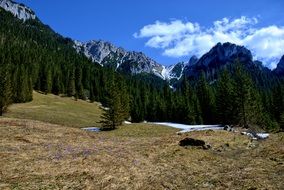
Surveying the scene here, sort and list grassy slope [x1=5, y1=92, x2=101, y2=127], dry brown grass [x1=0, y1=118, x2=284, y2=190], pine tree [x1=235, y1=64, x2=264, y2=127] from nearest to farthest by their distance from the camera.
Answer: dry brown grass [x1=0, y1=118, x2=284, y2=190], pine tree [x1=235, y1=64, x2=264, y2=127], grassy slope [x1=5, y1=92, x2=101, y2=127]

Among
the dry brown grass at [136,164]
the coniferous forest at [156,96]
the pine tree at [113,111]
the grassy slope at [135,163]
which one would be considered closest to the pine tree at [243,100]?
the coniferous forest at [156,96]

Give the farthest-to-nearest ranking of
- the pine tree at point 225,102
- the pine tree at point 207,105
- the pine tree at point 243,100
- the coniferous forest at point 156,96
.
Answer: the pine tree at point 207,105
the pine tree at point 225,102
the coniferous forest at point 156,96
the pine tree at point 243,100

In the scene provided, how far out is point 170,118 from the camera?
12500 centimetres

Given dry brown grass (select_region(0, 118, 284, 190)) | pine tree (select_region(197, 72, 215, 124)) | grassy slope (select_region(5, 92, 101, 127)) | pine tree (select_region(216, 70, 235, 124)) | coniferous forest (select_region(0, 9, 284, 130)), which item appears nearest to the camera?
dry brown grass (select_region(0, 118, 284, 190))

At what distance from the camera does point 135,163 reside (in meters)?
28.9

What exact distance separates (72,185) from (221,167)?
10.3 meters

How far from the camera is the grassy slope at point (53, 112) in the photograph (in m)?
88.0

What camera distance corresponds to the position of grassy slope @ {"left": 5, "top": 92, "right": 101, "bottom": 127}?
8799 cm

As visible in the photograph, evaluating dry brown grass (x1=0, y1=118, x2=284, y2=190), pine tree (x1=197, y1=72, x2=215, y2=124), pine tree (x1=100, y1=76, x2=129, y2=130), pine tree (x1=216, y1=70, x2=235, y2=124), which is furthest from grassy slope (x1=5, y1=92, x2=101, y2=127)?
dry brown grass (x1=0, y1=118, x2=284, y2=190)

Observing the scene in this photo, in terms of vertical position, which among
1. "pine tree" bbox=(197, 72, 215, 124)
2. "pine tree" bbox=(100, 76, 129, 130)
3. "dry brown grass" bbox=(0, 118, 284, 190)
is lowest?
"dry brown grass" bbox=(0, 118, 284, 190)

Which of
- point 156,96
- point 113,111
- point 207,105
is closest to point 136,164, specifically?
point 113,111

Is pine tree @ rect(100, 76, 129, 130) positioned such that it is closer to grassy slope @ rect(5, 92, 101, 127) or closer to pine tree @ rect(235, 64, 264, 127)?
grassy slope @ rect(5, 92, 101, 127)

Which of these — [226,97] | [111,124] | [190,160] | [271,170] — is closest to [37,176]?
[190,160]

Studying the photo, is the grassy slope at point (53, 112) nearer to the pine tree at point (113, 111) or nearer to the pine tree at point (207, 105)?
the pine tree at point (113, 111)
